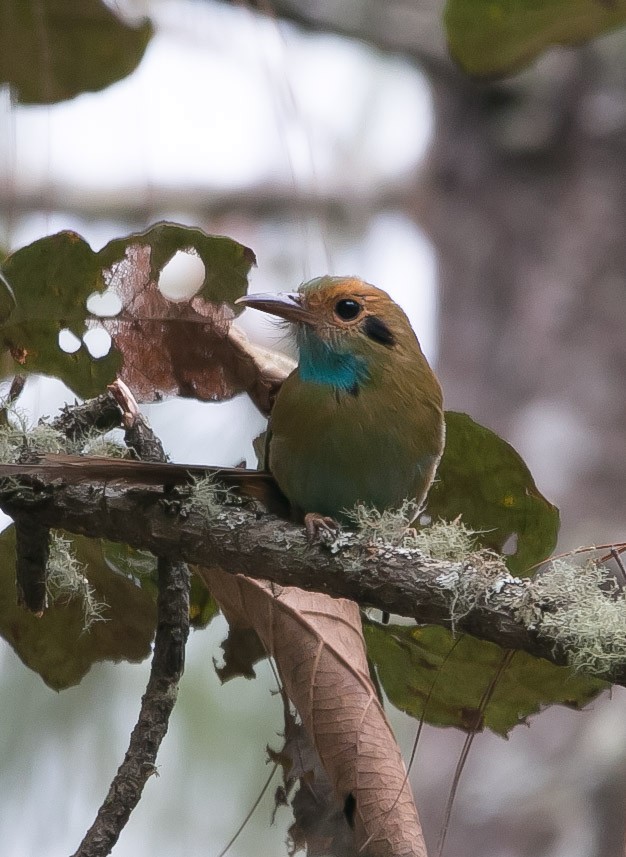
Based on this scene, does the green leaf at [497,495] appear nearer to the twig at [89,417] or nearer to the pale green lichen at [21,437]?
the twig at [89,417]

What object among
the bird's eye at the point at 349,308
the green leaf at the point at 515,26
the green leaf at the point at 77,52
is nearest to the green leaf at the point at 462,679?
the bird's eye at the point at 349,308

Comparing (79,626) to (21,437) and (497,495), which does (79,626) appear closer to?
(21,437)

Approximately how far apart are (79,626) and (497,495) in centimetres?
84

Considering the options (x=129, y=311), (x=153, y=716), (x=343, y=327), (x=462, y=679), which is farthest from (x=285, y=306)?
(x=153, y=716)

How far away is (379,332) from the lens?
248cm

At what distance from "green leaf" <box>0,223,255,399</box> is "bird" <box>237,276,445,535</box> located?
91mm

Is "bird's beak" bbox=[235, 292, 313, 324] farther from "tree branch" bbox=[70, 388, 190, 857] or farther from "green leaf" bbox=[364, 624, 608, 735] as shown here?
"green leaf" bbox=[364, 624, 608, 735]

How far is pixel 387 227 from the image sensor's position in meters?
5.90

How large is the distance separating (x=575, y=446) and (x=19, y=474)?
3341mm

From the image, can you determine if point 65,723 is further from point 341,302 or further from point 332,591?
point 332,591

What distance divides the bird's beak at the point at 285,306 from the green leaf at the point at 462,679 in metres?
0.76

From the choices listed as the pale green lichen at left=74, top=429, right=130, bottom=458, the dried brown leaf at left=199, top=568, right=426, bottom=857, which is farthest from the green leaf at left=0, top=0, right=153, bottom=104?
the dried brown leaf at left=199, top=568, right=426, bottom=857

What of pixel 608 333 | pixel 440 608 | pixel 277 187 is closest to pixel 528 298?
pixel 608 333

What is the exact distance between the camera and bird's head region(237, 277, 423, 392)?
94.0 inches
